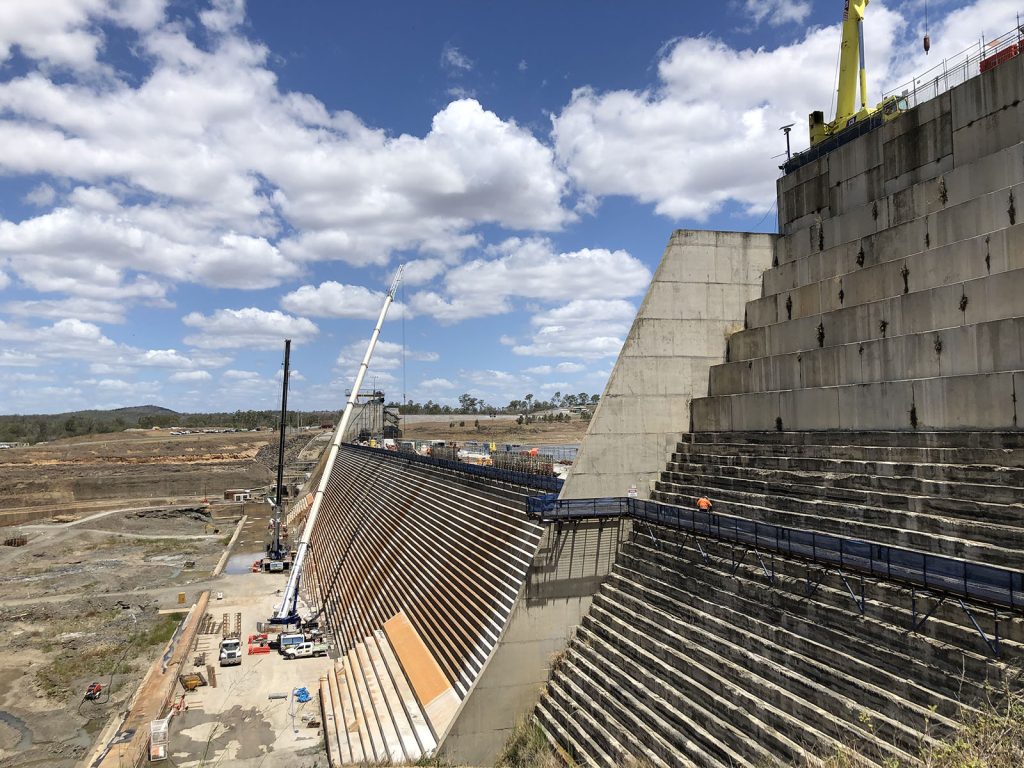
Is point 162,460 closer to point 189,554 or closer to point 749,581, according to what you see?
point 189,554

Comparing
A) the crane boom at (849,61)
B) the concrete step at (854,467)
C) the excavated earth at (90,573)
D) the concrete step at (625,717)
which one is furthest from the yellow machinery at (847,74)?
the excavated earth at (90,573)

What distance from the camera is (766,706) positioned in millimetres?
11953

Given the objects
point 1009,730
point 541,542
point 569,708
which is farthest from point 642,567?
point 1009,730

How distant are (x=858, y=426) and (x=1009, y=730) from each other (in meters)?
8.56

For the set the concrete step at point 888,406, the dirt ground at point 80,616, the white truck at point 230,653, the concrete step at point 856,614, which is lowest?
the dirt ground at point 80,616

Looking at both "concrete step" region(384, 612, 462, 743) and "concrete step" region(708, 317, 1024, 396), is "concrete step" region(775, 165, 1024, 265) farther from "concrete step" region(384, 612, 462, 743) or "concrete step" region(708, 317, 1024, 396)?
"concrete step" region(384, 612, 462, 743)

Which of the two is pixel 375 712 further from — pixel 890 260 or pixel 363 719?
pixel 890 260

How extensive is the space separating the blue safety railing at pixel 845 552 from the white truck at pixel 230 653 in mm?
16384

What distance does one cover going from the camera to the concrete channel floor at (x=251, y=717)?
1973 cm

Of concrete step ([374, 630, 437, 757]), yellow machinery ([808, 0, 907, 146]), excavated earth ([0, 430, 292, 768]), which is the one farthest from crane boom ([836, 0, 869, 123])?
excavated earth ([0, 430, 292, 768])

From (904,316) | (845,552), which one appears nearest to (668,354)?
(904,316)

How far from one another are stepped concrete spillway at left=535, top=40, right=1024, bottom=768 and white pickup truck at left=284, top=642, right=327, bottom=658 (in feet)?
48.8

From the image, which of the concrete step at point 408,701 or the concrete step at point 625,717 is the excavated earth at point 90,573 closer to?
the concrete step at point 408,701

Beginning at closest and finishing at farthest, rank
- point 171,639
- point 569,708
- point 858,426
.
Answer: point 858,426, point 569,708, point 171,639
